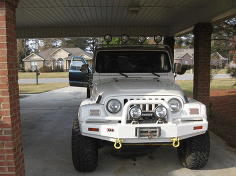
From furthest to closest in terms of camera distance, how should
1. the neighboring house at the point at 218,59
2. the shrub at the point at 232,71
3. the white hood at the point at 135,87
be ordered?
1. the neighboring house at the point at 218,59
2. the shrub at the point at 232,71
3. the white hood at the point at 135,87

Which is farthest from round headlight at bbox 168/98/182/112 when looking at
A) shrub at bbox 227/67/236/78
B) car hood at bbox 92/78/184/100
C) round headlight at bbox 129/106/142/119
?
shrub at bbox 227/67/236/78

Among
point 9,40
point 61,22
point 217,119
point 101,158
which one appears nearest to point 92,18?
point 61,22

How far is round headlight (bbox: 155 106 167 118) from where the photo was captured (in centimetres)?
417

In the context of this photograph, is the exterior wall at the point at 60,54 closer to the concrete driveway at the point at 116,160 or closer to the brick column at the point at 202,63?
the brick column at the point at 202,63

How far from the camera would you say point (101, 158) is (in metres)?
5.41

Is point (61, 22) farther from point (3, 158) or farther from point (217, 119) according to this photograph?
point (3, 158)

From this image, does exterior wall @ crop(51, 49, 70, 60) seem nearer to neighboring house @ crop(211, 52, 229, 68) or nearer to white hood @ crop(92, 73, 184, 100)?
neighboring house @ crop(211, 52, 229, 68)

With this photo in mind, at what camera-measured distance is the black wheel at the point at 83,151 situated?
14.9 feet

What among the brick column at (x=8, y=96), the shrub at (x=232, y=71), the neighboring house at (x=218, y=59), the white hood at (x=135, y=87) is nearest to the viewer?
the brick column at (x=8, y=96)

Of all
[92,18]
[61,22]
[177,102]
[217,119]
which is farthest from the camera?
[61,22]

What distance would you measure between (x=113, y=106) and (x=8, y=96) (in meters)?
1.52

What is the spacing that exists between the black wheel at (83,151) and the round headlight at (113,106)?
62 centimetres

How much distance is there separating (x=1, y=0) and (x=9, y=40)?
448 millimetres

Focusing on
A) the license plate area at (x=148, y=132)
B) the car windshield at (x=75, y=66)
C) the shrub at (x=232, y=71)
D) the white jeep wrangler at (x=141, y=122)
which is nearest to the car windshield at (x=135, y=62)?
the white jeep wrangler at (x=141, y=122)
